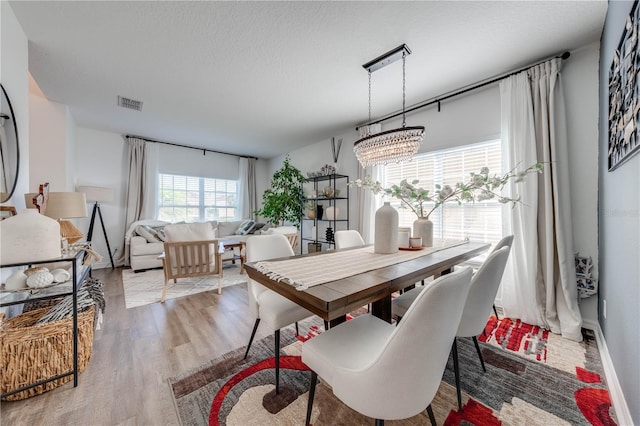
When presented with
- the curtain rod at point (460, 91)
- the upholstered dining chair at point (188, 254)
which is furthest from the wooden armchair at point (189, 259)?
the curtain rod at point (460, 91)

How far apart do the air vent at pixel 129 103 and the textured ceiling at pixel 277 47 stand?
0.10 metres

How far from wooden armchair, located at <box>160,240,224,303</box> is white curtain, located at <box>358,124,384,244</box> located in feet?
6.95

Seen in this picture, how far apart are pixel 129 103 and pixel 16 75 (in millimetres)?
1481

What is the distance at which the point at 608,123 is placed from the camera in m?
1.62

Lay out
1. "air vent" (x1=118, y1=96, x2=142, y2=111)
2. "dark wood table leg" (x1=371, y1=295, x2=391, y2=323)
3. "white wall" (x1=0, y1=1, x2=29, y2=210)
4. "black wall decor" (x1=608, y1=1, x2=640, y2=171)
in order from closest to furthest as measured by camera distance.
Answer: "black wall decor" (x1=608, y1=1, x2=640, y2=171), "dark wood table leg" (x1=371, y1=295, x2=391, y2=323), "white wall" (x1=0, y1=1, x2=29, y2=210), "air vent" (x1=118, y1=96, x2=142, y2=111)

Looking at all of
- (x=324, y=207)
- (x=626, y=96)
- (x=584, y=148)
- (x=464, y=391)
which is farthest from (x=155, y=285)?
(x=584, y=148)

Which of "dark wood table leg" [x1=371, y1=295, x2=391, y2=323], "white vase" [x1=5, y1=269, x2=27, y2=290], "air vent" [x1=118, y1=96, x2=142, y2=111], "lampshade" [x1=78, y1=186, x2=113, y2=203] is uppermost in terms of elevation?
"air vent" [x1=118, y1=96, x2=142, y2=111]

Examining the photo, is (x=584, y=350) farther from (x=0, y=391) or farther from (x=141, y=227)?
(x=141, y=227)

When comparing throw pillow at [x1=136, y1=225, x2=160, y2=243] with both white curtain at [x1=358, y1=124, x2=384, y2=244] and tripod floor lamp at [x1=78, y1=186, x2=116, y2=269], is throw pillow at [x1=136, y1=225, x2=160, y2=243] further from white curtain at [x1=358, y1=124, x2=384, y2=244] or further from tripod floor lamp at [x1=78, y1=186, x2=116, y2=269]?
white curtain at [x1=358, y1=124, x2=384, y2=244]

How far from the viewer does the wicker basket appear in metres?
1.30

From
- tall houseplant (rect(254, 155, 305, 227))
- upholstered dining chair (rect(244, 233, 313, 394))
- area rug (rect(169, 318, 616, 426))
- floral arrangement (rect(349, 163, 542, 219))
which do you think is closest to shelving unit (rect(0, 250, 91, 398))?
area rug (rect(169, 318, 616, 426))

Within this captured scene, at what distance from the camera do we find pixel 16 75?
5.76 ft

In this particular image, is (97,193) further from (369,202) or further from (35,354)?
(369,202)

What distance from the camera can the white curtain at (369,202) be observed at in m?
3.59
